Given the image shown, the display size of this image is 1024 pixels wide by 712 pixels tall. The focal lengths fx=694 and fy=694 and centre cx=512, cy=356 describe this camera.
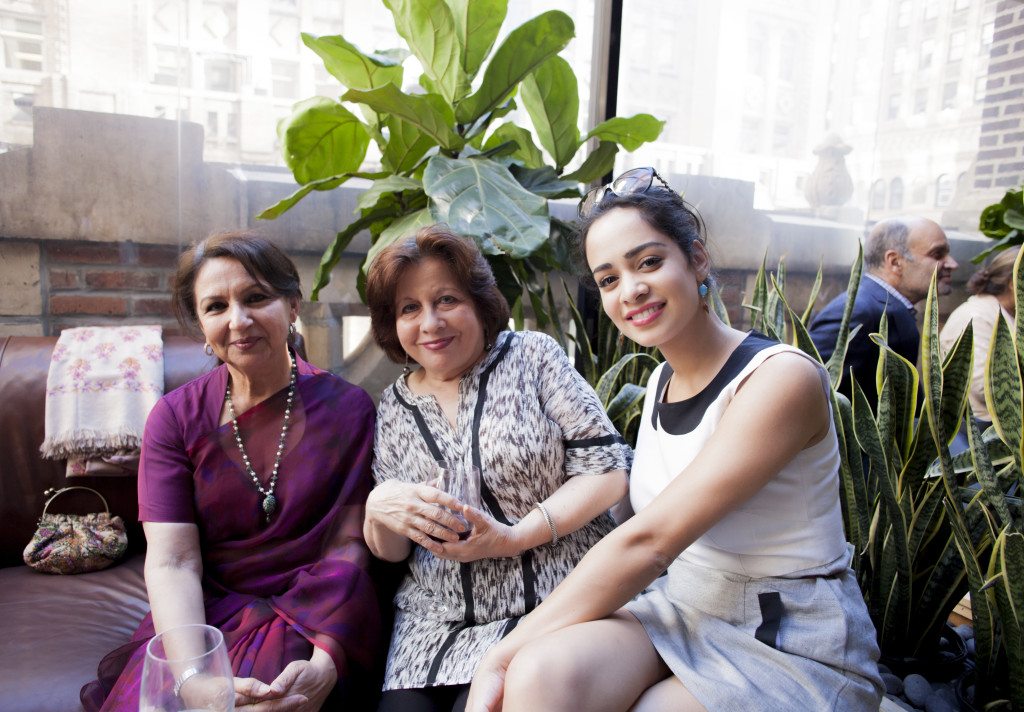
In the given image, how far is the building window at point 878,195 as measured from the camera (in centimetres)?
396

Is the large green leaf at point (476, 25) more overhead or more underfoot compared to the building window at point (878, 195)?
more overhead

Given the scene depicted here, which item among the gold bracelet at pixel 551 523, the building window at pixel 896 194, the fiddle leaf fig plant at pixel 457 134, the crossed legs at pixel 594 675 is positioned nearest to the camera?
the crossed legs at pixel 594 675

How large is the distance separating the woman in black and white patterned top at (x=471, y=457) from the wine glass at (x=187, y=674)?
1.47ft

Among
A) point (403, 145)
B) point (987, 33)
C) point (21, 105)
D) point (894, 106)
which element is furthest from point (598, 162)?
point (987, 33)

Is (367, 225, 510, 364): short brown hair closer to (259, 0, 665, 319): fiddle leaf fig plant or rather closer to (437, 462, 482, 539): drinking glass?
(259, 0, 665, 319): fiddle leaf fig plant

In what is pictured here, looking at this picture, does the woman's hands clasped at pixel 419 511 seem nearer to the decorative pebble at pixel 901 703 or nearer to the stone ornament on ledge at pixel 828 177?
the decorative pebble at pixel 901 703

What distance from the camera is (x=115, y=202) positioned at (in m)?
2.38

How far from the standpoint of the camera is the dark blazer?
2531 mm

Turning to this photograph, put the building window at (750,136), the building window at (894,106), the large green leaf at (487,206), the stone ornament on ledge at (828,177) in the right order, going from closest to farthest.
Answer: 1. the large green leaf at (487,206)
2. the building window at (750,136)
3. the stone ornament on ledge at (828,177)
4. the building window at (894,106)

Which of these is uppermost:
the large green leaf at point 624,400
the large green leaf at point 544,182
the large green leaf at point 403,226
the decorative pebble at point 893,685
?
the large green leaf at point 544,182

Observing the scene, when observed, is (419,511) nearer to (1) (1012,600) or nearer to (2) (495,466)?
(2) (495,466)

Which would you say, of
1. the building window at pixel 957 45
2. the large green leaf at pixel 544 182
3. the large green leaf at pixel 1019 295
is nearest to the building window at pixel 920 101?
the building window at pixel 957 45

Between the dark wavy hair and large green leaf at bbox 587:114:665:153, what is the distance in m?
1.10

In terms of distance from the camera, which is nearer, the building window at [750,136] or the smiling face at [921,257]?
the smiling face at [921,257]
